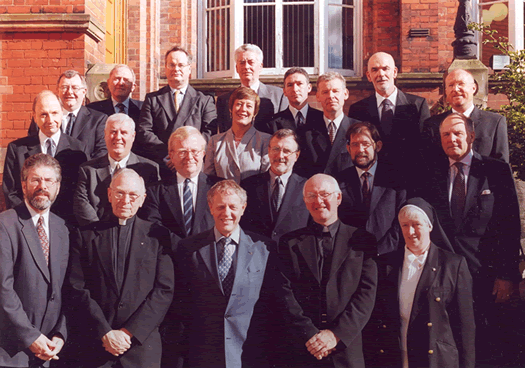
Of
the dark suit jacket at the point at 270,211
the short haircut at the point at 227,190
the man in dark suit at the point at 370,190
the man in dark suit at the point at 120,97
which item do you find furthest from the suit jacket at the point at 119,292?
the man in dark suit at the point at 120,97

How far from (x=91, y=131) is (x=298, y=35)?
18.5 feet

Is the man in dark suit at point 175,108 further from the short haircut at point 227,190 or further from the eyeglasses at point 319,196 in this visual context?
the eyeglasses at point 319,196

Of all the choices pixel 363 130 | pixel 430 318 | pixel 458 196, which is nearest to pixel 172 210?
pixel 363 130

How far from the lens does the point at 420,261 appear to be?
4.23 m

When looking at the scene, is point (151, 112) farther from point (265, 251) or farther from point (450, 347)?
point (450, 347)

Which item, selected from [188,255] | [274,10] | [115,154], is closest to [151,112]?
[115,154]

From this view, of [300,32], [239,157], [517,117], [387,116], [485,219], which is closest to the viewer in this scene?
[485,219]

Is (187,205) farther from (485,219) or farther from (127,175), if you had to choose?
(485,219)

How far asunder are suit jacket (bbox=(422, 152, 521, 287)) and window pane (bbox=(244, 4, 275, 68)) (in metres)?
6.06

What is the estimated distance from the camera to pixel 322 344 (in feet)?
13.1

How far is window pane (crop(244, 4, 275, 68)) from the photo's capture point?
10227 millimetres

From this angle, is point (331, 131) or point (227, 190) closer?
point (227, 190)

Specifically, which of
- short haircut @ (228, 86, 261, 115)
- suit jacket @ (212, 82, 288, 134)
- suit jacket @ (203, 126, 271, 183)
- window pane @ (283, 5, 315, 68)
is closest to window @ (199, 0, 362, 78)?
window pane @ (283, 5, 315, 68)

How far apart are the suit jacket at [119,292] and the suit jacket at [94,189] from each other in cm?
Answer: 22
